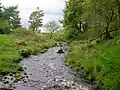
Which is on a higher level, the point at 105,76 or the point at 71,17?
the point at 71,17

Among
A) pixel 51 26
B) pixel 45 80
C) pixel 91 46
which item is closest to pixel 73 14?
pixel 91 46

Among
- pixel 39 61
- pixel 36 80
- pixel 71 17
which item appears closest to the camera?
pixel 36 80

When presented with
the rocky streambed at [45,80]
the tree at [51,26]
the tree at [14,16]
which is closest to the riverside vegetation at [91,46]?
the rocky streambed at [45,80]

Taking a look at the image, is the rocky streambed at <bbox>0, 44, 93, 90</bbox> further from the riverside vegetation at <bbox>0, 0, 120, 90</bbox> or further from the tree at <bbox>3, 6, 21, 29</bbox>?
the tree at <bbox>3, 6, 21, 29</bbox>

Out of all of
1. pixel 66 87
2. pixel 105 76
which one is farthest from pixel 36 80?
pixel 105 76

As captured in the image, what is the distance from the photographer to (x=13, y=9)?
10262 centimetres

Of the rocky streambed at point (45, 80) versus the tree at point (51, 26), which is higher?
the tree at point (51, 26)

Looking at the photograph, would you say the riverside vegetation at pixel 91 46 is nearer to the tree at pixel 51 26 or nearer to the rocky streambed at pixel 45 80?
the rocky streambed at pixel 45 80

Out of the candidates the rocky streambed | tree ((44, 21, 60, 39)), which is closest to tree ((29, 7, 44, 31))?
tree ((44, 21, 60, 39))

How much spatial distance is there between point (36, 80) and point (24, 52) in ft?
56.0

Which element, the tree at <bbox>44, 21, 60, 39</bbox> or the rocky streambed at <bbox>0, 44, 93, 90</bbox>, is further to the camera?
the tree at <bbox>44, 21, 60, 39</bbox>

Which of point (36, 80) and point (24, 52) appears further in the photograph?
point (24, 52)

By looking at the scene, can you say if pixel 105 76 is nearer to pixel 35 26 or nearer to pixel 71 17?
pixel 71 17

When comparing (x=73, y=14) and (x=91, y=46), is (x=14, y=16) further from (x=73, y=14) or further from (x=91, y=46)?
(x=91, y=46)
